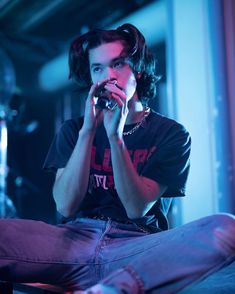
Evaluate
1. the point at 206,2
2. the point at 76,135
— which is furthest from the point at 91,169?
the point at 206,2

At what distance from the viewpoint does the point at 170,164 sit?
1.37m

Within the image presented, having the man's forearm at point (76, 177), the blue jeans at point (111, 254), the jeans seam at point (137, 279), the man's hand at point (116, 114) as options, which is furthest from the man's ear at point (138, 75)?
the jeans seam at point (137, 279)

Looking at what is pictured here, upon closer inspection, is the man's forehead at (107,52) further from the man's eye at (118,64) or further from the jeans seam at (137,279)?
the jeans seam at (137,279)

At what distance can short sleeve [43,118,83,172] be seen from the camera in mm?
1456

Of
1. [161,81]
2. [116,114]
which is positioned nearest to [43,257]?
[116,114]

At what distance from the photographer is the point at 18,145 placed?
16.1ft

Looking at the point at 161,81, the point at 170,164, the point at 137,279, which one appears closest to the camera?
the point at 137,279

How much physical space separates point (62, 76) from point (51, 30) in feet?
2.16

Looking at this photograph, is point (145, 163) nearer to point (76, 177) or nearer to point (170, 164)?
point (170, 164)

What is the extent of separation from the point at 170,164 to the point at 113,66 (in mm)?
411

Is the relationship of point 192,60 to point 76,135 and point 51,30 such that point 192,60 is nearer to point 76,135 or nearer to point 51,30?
point 76,135

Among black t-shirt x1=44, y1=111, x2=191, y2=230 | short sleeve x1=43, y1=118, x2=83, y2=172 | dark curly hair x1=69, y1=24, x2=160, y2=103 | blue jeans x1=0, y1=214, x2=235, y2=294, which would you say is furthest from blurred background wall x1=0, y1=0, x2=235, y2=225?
blue jeans x1=0, y1=214, x2=235, y2=294

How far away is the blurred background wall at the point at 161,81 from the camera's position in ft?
7.42

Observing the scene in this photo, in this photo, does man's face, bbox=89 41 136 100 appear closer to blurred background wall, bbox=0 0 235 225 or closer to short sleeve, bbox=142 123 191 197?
short sleeve, bbox=142 123 191 197
